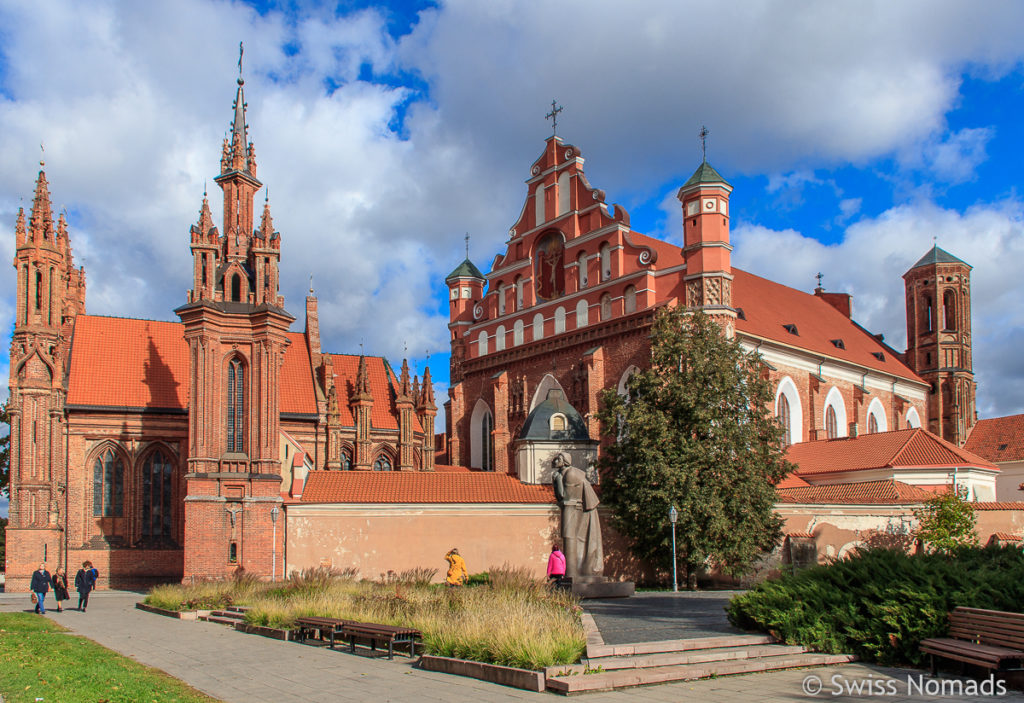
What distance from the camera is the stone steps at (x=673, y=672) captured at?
1082 cm

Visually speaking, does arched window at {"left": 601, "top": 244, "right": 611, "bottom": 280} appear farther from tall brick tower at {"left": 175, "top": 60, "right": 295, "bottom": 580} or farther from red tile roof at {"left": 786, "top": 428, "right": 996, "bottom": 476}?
tall brick tower at {"left": 175, "top": 60, "right": 295, "bottom": 580}

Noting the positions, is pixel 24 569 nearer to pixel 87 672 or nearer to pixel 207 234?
pixel 207 234

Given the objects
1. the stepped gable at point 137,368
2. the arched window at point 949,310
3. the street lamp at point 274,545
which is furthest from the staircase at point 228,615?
the arched window at point 949,310

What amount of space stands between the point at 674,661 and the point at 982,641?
12.7 feet

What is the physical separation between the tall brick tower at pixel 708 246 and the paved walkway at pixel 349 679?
22.8 metres

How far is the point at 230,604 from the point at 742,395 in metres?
16.4

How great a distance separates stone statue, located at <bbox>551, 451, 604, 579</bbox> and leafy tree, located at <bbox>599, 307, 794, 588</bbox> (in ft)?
6.80

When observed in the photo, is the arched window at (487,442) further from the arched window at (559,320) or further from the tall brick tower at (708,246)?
the tall brick tower at (708,246)

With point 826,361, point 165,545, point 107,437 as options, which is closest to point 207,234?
point 107,437

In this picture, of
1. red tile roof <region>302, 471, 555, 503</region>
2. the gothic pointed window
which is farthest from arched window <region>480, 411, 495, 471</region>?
the gothic pointed window

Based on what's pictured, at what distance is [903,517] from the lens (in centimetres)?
3028

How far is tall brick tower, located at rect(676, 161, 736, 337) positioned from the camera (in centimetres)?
3447

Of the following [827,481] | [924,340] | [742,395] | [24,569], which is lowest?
[24,569]

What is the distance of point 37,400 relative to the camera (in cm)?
3544
